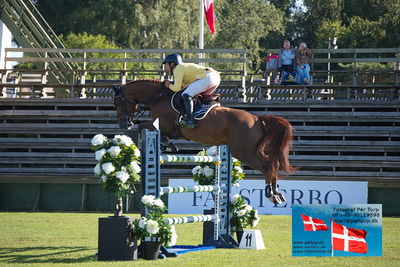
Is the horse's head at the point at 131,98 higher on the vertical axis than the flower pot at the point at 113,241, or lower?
higher

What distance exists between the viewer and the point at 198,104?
1213cm

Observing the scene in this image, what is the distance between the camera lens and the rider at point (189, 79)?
11.8 meters

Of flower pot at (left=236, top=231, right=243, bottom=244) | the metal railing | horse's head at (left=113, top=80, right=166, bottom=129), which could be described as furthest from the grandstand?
flower pot at (left=236, top=231, right=243, bottom=244)

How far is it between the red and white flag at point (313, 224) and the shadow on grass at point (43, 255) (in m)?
2.74

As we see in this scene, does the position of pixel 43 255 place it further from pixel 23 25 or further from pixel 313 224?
pixel 23 25

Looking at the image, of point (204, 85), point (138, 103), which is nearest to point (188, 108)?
point (204, 85)

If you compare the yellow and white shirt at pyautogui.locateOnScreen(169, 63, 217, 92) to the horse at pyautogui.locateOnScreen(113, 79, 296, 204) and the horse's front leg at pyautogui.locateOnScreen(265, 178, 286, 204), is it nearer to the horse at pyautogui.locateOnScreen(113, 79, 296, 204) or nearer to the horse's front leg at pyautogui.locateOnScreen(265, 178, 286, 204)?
the horse at pyautogui.locateOnScreen(113, 79, 296, 204)

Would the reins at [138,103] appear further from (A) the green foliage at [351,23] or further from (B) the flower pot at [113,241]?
(A) the green foliage at [351,23]

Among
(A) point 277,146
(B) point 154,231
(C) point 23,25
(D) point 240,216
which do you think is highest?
(C) point 23,25

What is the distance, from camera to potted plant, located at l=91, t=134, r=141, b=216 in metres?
10.1

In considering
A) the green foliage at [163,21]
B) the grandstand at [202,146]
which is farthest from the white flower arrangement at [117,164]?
the green foliage at [163,21]

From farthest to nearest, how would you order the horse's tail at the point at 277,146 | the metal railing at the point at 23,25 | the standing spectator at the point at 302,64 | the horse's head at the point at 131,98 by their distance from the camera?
1. the metal railing at the point at 23,25
2. the standing spectator at the point at 302,64
3. the horse's head at the point at 131,98
4. the horse's tail at the point at 277,146

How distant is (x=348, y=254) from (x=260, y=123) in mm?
2737

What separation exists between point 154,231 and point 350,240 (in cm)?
255
